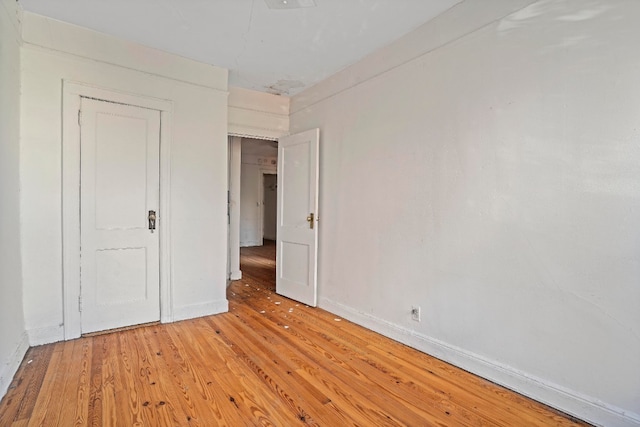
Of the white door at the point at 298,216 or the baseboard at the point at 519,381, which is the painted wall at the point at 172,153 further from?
the baseboard at the point at 519,381

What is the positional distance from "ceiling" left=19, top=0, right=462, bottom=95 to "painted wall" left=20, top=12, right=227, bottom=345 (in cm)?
19

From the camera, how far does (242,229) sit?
9.30m

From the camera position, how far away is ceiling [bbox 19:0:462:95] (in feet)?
7.93

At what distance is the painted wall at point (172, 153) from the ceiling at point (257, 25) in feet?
0.61

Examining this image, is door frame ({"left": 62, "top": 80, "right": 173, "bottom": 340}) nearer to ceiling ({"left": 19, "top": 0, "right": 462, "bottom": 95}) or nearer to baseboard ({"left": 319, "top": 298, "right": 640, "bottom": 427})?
ceiling ({"left": 19, "top": 0, "right": 462, "bottom": 95})

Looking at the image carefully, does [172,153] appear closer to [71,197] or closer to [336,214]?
[71,197]

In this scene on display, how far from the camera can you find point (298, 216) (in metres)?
4.02

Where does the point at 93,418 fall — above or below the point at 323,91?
A: below

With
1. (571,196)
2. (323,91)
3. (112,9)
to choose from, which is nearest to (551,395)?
(571,196)

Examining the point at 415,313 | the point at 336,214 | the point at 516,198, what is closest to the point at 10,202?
the point at 336,214

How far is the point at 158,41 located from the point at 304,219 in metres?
2.33

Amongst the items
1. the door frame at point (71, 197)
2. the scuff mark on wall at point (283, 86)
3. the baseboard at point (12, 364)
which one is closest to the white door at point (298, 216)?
the scuff mark on wall at point (283, 86)

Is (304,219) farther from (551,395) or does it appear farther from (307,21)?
(551,395)

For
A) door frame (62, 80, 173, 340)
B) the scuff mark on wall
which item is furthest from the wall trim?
the scuff mark on wall
